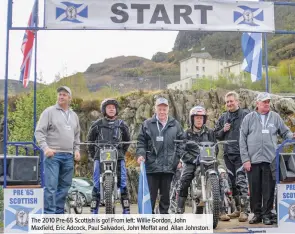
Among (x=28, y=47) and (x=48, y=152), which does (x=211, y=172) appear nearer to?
(x=48, y=152)

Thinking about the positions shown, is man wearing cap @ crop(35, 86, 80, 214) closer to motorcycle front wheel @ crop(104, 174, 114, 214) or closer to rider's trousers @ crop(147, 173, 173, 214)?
motorcycle front wheel @ crop(104, 174, 114, 214)

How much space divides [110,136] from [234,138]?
6.76 ft

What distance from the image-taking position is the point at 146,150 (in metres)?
7.11

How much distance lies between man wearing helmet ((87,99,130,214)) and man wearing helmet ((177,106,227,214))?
2.77 ft

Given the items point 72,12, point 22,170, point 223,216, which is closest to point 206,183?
point 223,216

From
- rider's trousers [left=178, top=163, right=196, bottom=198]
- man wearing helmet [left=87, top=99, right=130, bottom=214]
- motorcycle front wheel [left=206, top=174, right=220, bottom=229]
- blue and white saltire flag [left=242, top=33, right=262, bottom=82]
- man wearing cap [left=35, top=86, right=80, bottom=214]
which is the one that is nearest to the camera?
motorcycle front wheel [left=206, top=174, right=220, bottom=229]

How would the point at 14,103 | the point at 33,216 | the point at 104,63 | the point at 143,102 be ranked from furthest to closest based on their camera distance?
the point at 104,63 < the point at 14,103 < the point at 143,102 < the point at 33,216

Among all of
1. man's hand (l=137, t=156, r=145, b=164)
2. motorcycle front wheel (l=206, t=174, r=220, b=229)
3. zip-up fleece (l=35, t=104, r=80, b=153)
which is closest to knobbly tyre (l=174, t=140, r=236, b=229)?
motorcycle front wheel (l=206, t=174, r=220, b=229)

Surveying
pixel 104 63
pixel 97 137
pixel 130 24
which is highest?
pixel 104 63

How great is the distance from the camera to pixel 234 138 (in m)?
7.89

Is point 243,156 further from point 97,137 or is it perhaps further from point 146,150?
point 97,137

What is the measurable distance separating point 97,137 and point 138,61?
105542 mm

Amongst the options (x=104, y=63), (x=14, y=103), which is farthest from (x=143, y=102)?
(x=104, y=63)

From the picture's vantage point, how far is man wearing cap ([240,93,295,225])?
7055 mm
